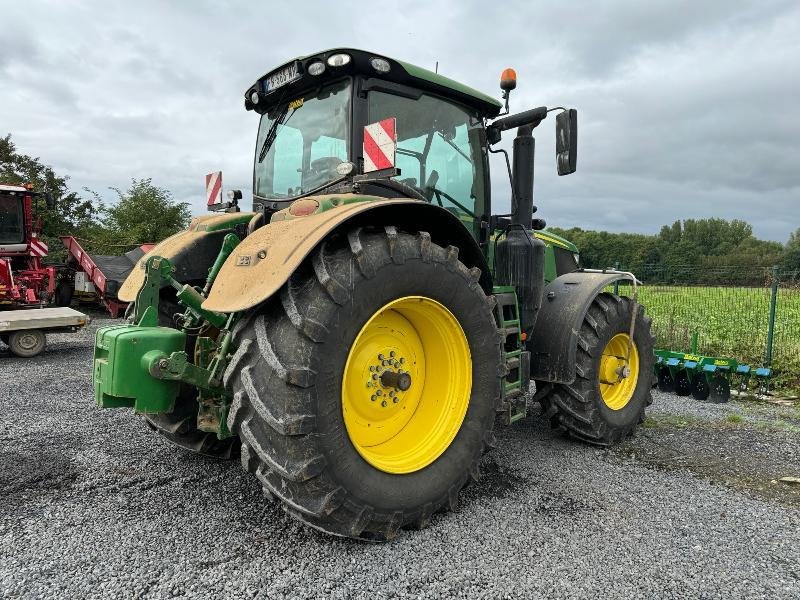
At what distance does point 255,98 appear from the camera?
155 inches

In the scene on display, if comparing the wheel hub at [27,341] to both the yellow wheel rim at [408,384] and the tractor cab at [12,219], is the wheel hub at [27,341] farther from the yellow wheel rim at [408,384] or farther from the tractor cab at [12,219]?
the yellow wheel rim at [408,384]

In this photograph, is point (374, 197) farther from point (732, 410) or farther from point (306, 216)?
point (732, 410)

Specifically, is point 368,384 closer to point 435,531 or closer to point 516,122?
point 435,531

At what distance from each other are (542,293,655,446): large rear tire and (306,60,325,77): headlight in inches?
100

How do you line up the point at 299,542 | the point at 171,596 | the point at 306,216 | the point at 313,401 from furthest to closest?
the point at 306,216 < the point at 299,542 < the point at 313,401 < the point at 171,596

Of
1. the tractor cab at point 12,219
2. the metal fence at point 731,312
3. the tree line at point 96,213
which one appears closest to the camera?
the metal fence at point 731,312

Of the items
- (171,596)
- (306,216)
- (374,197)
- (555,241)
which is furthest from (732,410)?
(171,596)

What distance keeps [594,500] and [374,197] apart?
2.11m

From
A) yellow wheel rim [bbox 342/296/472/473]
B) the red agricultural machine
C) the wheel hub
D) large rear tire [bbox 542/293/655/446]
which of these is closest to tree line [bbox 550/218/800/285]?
large rear tire [bbox 542/293/655/446]

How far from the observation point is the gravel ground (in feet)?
7.49

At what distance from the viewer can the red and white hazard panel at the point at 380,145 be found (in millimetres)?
2795

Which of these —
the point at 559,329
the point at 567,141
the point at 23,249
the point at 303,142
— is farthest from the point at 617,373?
the point at 23,249

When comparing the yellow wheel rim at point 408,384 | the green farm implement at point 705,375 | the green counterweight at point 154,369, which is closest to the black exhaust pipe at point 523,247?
the yellow wheel rim at point 408,384

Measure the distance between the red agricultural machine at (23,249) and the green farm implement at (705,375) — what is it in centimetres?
1105
